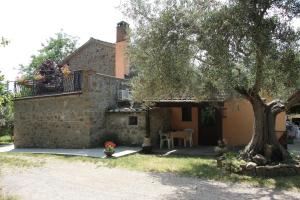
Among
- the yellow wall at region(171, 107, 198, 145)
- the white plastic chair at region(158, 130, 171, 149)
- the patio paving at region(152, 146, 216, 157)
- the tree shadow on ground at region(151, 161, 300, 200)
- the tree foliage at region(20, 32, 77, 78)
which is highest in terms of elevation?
the tree foliage at region(20, 32, 77, 78)

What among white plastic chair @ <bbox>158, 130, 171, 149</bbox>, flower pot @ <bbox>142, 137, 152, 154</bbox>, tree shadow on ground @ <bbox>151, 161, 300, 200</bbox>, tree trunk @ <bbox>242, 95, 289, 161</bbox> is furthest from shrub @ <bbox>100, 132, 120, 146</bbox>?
tree trunk @ <bbox>242, 95, 289, 161</bbox>

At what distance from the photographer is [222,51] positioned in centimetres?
1021

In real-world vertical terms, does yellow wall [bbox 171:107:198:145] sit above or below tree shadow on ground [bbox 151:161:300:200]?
above

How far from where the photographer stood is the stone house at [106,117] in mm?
18406

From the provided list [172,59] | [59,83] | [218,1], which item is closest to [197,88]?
[172,59]

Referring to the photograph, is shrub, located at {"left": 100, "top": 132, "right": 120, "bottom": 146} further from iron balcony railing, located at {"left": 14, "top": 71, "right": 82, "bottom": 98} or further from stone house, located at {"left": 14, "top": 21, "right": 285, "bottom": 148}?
iron balcony railing, located at {"left": 14, "top": 71, "right": 82, "bottom": 98}

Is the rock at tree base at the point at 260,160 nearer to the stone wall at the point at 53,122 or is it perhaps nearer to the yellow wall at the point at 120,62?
the stone wall at the point at 53,122

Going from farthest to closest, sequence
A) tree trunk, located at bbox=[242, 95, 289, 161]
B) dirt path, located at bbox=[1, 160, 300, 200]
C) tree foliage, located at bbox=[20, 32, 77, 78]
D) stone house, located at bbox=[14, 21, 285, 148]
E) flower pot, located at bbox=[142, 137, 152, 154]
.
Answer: tree foliage, located at bbox=[20, 32, 77, 78], stone house, located at bbox=[14, 21, 285, 148], flower pot, located at bbox=[142, 137, 152, 154], tree trunk, located at bbox=[242, 95, 289, 161], dirt path, located at bbox=[1, 160, 300, 200]

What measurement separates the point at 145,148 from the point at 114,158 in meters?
2.07

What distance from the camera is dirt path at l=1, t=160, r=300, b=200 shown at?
9125mm

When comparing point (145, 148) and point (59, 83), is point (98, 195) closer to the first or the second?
point (145, 148)

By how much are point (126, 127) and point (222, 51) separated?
977 centimetres

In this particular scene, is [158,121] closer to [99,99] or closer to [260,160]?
[99,99]

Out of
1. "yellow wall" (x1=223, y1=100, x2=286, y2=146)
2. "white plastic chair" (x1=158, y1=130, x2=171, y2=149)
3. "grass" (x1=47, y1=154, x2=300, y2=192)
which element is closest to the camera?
"grass" (x1=47, y1=154, x2=300, y2=192)
